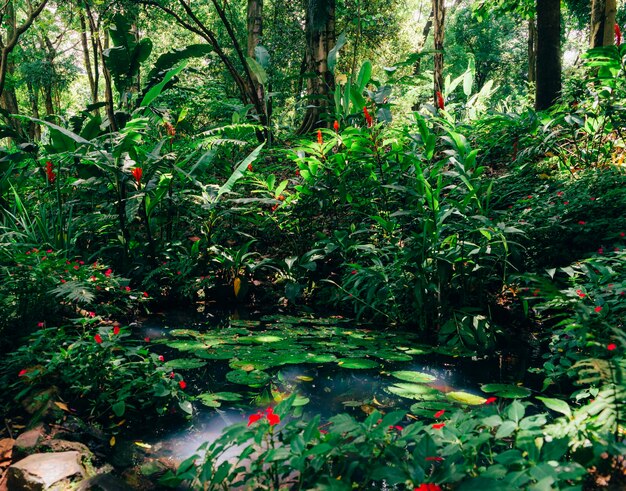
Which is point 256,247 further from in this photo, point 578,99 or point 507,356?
point 578,99

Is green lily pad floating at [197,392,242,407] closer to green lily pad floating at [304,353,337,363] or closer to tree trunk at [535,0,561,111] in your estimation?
green lily pad floating at [304,353,337,363]

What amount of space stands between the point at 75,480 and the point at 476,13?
11047 mm

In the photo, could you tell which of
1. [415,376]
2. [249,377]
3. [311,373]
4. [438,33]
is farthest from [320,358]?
[438,33]

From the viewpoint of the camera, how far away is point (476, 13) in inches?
397

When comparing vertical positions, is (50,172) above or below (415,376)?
above

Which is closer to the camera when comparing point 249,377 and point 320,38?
point 249,377

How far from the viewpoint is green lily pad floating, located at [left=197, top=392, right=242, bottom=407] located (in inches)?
87.1

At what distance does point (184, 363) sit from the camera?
2613mm

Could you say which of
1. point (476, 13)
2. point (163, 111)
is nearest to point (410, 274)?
point (163, 111)

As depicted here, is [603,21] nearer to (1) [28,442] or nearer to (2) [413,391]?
(2) [413,391]

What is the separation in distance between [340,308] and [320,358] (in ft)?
4.96

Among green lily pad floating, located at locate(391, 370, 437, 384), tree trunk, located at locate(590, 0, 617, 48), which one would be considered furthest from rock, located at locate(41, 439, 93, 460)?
tree trunk, located at locate(590, 0, 617, 48)

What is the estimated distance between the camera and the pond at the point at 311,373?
→ 2129mm

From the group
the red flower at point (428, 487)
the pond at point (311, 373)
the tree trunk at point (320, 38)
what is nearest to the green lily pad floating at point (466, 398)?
the pond at point (311, 373)
